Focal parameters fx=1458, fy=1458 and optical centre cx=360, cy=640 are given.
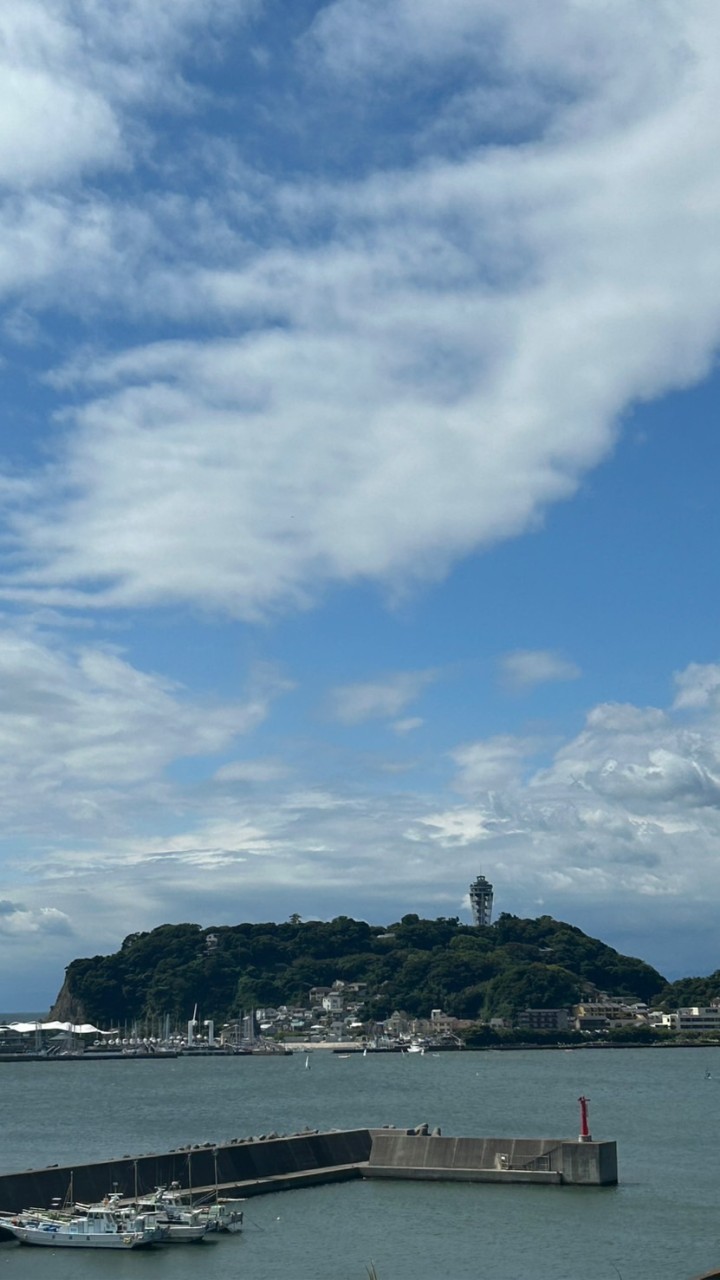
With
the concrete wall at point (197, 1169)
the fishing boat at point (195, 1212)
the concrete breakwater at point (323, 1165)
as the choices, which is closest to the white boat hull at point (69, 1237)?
the fishing boat at point (195, 1212)

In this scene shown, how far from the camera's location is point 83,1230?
41.0 m

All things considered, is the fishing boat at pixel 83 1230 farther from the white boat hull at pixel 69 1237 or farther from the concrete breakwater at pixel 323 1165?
the concrete breakwater at pixel 323 1165

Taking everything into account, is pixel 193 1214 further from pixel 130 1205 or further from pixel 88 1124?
pixel 88 1124

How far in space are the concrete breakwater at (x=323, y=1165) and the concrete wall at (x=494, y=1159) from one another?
0.11ft

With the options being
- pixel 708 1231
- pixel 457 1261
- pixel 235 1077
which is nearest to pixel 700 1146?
pixel 708 1231

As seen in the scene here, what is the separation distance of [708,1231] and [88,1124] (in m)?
57.9

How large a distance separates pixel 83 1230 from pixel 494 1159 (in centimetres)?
1522

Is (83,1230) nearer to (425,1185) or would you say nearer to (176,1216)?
(176,1216)

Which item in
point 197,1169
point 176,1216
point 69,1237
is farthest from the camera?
point 197,1169

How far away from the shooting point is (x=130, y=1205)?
42875 millimetres

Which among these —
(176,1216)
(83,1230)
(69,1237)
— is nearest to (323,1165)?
(176,1216)

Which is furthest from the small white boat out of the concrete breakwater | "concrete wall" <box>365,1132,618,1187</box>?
"concrete wall" <box>365,1132,618,1187</box>

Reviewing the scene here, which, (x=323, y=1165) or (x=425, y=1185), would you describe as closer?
(x=425, y=1185)

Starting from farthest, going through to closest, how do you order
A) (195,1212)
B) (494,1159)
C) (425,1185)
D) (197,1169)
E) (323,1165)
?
(323,1165) → (425,1185) → (494,1159) → (197,1169) → (195,1212)
